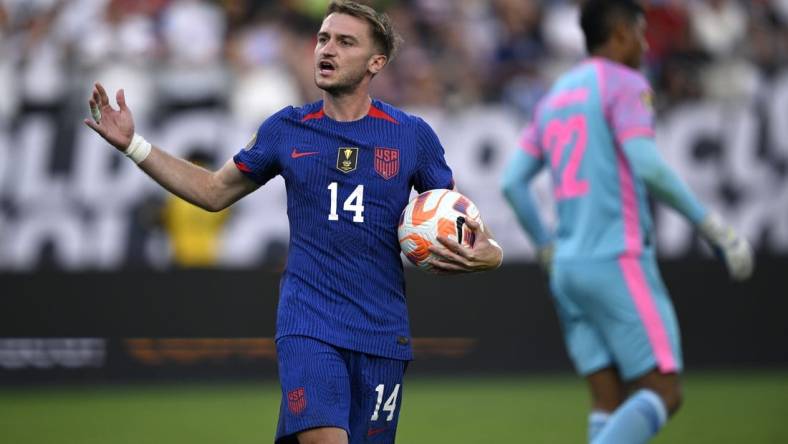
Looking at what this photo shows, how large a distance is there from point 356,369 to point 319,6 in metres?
8.88

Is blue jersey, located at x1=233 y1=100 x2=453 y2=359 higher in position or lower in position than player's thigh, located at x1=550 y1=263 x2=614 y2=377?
higher

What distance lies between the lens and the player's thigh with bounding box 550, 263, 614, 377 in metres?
6.69

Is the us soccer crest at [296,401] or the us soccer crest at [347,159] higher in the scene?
the us soccer crest at [347,159]

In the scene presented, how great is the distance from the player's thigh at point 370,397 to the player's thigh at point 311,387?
2.7 inches

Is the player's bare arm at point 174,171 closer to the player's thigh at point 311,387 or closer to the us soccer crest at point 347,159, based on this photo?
the us soccer crest at point 347,159

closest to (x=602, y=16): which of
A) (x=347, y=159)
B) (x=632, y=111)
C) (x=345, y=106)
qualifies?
(x=632, y=111)

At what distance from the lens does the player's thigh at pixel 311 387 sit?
4895 millimetres

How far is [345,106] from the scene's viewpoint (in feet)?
17.4

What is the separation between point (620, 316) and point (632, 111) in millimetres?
1043

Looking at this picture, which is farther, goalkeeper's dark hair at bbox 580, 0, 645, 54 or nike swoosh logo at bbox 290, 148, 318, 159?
goalkeeper's dark hair at bbox 580, 0, 645, 54

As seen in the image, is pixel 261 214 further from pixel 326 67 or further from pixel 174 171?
pixel 326 67

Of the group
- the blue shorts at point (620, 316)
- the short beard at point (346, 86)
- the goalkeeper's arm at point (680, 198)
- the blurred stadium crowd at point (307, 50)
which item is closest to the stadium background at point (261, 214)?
the blurred stadium crowd at point (307, 50)

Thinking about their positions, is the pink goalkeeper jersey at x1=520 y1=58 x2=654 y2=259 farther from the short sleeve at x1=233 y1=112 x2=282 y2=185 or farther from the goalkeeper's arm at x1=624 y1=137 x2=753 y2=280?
the short sleeve at x1=233 y1=112 x2=282 y2=185

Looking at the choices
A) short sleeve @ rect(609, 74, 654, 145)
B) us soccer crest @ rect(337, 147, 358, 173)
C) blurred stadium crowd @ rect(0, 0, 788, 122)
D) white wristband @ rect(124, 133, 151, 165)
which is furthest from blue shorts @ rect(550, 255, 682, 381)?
blurred stadium crowd @ rect(0, 0, 788, 122)
